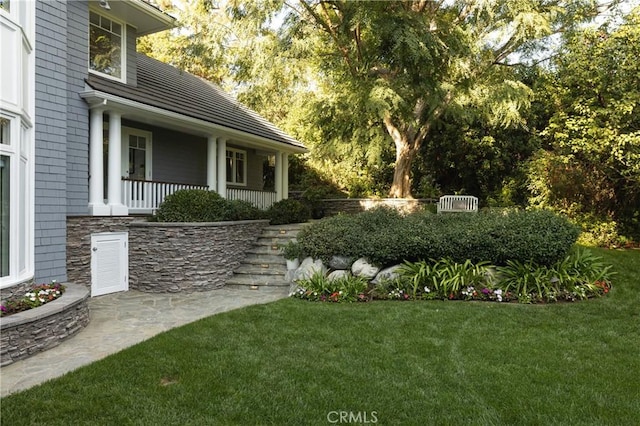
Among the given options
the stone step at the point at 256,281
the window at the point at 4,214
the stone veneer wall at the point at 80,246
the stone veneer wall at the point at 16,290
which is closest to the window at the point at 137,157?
the stone veneer wall at the point at 80,246

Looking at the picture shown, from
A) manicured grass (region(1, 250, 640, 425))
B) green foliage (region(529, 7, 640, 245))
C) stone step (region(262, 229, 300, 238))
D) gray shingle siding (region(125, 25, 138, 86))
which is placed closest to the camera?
manicured grass (region(1, 250, 640, 425))

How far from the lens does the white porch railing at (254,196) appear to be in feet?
41.9

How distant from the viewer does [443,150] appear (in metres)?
16.9

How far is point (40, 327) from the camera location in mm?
4836

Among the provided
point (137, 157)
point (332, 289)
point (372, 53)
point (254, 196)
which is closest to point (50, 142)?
point (137, 157)

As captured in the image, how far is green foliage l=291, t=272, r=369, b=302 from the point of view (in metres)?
7.08

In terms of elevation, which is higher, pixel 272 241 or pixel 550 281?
pixel 272 241

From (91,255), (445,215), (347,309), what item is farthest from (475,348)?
(91,255)

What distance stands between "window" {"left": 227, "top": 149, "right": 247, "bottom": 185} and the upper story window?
5.19 metres

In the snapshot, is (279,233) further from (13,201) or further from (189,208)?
(13,201)

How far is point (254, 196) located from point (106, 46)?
19.3 feet

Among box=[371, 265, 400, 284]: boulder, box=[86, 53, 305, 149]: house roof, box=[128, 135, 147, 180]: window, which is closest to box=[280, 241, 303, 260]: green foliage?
box=[371, 265, 400, 284]: boulder

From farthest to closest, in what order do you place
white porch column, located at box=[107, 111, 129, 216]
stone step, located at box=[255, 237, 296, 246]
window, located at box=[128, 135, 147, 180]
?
window, located at box=[128, 135, 147, 180]
stone step, located at box=[255, 237, 296, 246]
white porch column, located at box=[107, 111, 129, 216]

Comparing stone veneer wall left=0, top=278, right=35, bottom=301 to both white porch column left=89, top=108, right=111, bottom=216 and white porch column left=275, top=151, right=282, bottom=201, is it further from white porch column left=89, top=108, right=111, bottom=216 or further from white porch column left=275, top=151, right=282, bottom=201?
white porch column left=275, top=151, right=282, bottom=201
